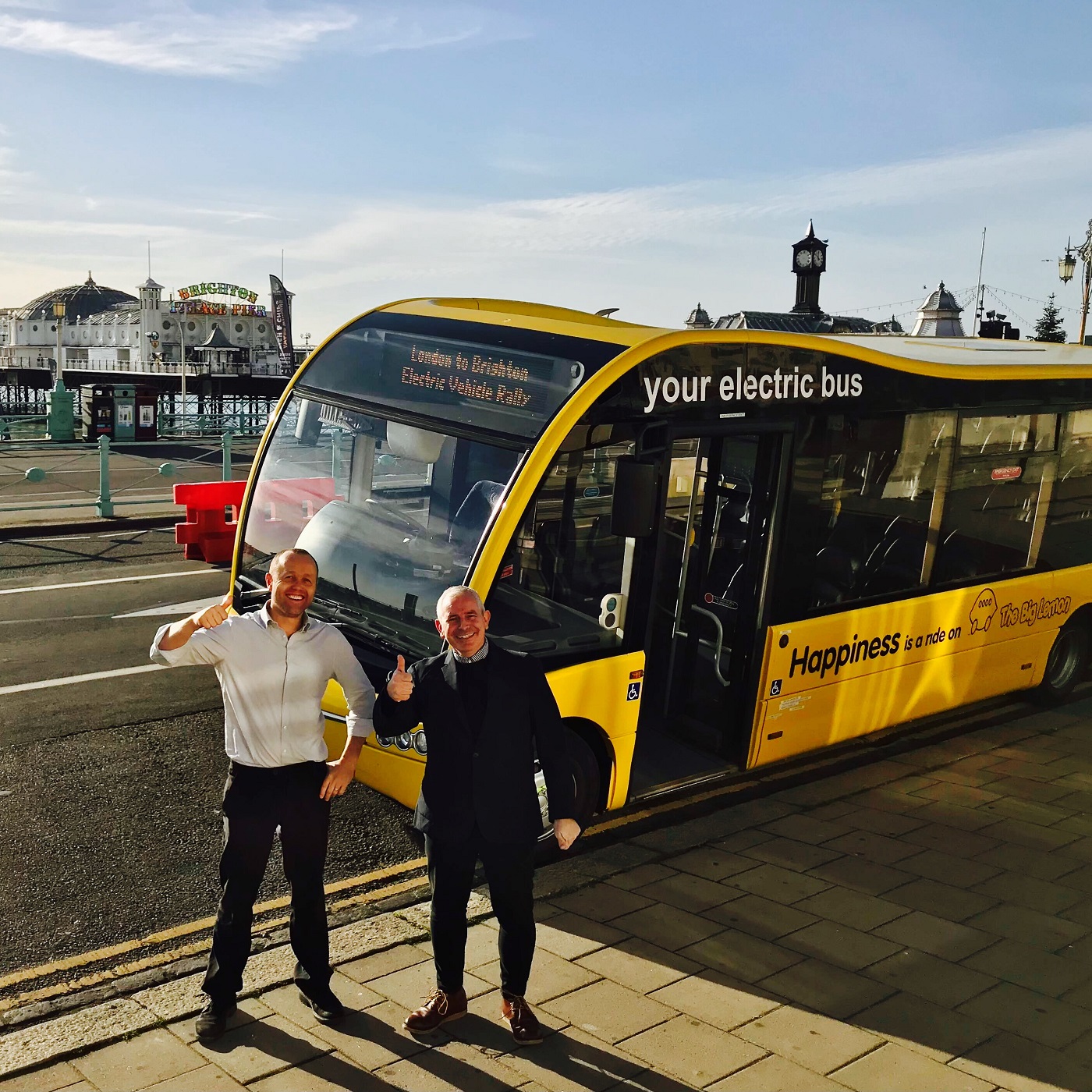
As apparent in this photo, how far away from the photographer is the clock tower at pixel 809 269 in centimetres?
7194

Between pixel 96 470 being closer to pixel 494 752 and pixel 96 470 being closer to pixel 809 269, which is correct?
pixel 494 752

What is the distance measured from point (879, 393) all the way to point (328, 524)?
3.75 metres

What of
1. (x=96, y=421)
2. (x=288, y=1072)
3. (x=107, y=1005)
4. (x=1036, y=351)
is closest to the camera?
(x=288, y=1072)

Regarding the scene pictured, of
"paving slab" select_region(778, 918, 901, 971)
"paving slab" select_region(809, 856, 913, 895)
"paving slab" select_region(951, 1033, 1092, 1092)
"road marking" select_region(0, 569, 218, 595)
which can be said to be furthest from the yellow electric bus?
"road marking" select_region(0, 569, 218, 595)

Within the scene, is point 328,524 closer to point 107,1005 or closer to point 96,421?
point 107,1005

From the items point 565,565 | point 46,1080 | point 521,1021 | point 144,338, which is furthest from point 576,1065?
point 144,338

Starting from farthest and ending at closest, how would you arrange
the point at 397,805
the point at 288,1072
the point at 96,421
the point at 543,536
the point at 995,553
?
1. the point at 96,421
2. the point at 995,553
3. the point at 397,805
4. the point at 543,536
5. the point at 288,1072

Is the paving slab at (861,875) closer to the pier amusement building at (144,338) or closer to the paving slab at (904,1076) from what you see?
the paving slab at (904,1076)

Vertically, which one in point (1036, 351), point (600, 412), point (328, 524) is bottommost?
point (328, 524)

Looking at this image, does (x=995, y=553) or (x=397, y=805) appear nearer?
(x=397, y=805)

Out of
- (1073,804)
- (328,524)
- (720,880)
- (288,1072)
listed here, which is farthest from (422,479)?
(1073,804)

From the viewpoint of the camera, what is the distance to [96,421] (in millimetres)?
31234

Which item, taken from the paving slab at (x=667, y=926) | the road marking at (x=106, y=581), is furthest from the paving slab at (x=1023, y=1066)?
the road marking at (x=106, y=581)

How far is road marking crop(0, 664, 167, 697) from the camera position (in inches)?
366
